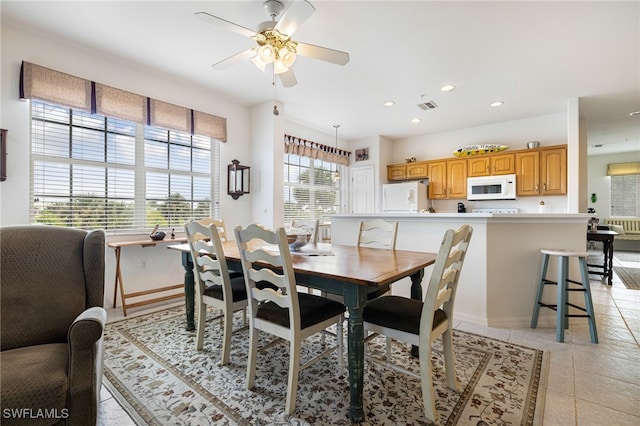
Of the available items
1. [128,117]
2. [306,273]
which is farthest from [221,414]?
[128,117]

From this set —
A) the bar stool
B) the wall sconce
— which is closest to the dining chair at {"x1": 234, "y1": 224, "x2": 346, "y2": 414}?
the bar stool

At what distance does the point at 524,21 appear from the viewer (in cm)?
250

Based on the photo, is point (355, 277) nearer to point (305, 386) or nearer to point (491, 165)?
point (305, 386)

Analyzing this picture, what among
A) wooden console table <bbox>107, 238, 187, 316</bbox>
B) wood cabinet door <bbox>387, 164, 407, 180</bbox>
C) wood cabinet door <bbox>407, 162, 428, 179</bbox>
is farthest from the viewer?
wood cabinet door <bbox>387, 164, 407, 180</bbox>

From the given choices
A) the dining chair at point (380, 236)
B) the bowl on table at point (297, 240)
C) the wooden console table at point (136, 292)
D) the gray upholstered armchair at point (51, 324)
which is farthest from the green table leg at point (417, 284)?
the wooden console table at point (136, 292)

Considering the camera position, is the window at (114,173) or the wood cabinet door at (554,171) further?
the wood cabinet door at (554,171)

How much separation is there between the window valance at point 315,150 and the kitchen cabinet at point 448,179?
73.8 inches

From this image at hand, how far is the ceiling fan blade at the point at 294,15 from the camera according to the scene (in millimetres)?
1714

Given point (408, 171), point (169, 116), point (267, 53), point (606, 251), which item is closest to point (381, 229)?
point (267, 53)

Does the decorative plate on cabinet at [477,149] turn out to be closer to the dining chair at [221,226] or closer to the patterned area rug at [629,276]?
the patterned area rug at [629,276]

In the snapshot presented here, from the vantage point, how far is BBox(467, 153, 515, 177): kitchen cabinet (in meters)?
5.17

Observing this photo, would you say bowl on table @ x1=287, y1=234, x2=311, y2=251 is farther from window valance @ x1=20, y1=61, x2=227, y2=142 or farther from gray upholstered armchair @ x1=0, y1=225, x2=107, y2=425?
window valance @ x1=20, y1=61, x2=227, y2=142

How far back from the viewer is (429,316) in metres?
1.52

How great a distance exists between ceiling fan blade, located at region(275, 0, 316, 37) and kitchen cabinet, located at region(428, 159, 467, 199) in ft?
15.2
